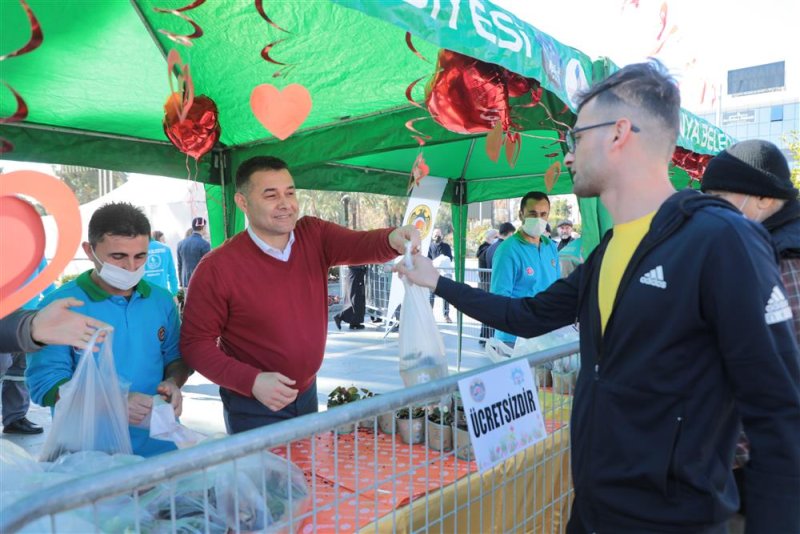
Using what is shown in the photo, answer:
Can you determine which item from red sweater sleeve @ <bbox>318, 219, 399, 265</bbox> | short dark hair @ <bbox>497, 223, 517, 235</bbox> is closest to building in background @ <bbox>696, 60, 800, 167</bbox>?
short dark hair @ <bbox>497, 223, 517, 235</bbox>

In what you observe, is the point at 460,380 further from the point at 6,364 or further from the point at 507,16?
the point at 6,364

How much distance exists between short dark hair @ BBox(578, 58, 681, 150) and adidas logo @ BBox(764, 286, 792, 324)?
0.48 meters

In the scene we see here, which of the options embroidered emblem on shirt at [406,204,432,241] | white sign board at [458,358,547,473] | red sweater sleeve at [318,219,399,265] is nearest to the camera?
white sign board at [458,358,547,473]

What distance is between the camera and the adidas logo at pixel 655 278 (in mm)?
1250

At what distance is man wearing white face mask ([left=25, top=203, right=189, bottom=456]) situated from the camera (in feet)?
6.70

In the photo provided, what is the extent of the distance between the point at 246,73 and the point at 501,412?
2.87 meters

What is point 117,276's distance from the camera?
214 centimetres

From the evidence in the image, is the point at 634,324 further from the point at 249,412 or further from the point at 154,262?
the point at 154,262

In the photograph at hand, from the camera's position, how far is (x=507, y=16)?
7.63ft

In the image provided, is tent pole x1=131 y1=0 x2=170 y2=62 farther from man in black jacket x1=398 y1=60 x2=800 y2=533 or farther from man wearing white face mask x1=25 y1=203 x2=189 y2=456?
man in black jacket x1=398 y1=60 x2=800 y2=533

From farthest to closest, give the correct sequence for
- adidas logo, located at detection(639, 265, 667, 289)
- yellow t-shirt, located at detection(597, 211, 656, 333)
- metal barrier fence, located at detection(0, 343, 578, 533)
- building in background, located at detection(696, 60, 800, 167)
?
1. building in background, located at detection(696, 60, 800, 167)
2. yellow t-shirt, located at detection(597, 211, 656, 333)
3. adidas logo, located at detection(639, 265, 667, 289)
4. metal barrier fence, located at detection(0, 343, 578, 533)

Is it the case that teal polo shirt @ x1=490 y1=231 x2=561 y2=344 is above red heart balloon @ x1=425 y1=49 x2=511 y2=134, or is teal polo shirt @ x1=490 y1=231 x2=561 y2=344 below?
below

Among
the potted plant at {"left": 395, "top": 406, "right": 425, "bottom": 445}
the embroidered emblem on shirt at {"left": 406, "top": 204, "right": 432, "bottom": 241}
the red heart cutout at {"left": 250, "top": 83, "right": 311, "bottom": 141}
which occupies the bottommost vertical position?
the potted plant at {"left": 395, "top": 406, "right": 425, "bottom": 445}

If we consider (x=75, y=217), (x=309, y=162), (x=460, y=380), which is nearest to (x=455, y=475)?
(x=460, y=380)
